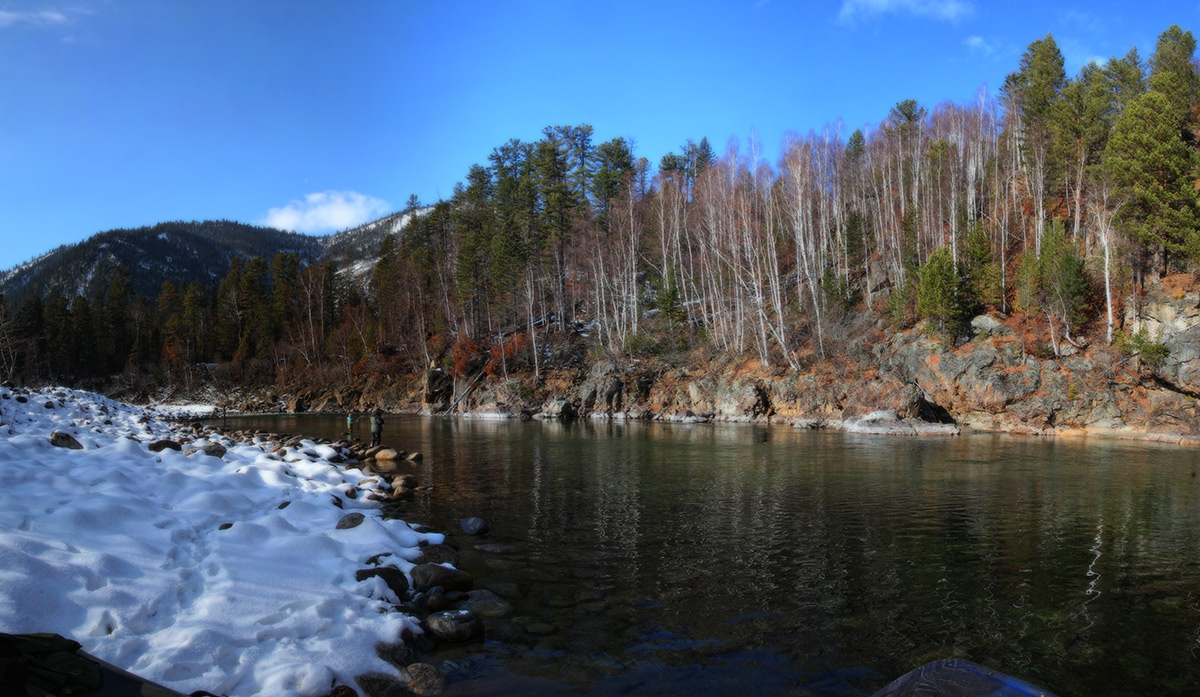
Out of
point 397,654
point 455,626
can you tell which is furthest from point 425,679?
point 455,626

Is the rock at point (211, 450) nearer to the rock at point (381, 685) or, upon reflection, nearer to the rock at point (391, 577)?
the rock at point (391, 577)

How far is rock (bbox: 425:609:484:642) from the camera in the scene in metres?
6.64

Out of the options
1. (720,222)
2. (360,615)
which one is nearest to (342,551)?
(360,615)

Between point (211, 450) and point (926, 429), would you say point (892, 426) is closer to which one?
point (926, 429)

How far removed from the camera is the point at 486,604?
25.3 feet

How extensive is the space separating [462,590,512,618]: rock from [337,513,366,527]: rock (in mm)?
2496

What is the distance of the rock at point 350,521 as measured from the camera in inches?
362

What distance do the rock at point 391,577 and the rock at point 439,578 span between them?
0.68 feet

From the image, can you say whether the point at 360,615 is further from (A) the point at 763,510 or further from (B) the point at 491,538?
(A) the point at 763,510

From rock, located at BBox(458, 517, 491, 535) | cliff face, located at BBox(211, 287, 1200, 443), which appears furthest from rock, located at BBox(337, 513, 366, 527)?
cliff face, located at BBox(211, 287, 1200, 443)

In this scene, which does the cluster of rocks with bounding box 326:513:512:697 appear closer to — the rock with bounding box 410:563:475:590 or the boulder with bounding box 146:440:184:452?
the rock with bounding box 410:563:475:590

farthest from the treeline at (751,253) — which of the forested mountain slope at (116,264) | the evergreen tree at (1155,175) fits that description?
the forested mountain slope at (116,264)

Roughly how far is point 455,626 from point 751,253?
42017 mm

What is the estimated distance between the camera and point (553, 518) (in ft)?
41.4
